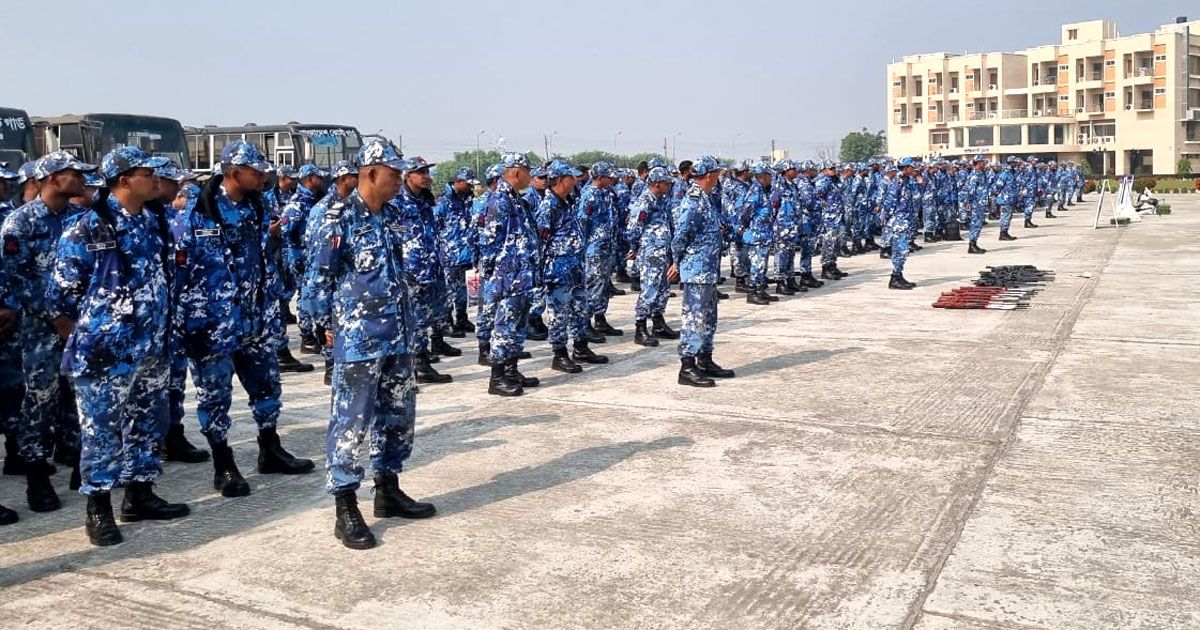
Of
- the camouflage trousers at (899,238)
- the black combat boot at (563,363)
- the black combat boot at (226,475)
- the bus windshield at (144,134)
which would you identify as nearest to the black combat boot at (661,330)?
the black combat boot at (563,363)

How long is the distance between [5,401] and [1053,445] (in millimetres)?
6171

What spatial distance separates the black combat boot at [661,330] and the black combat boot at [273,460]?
539 centimetres

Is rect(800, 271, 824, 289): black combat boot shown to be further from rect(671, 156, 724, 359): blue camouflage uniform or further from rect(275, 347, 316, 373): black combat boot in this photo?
rect(275, 347, 316, 373): black combat boot

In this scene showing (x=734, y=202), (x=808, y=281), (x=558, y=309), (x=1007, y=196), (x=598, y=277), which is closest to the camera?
(x=558, y=309)

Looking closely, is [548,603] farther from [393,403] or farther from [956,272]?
[956,272]

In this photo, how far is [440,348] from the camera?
1003cm

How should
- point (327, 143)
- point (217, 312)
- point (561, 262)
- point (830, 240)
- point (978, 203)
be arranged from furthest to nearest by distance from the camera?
point (327, 143) → point (978, 203) → point (830, 240) → point (561, 262) → point (217, 312)

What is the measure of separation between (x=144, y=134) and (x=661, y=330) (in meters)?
13.5

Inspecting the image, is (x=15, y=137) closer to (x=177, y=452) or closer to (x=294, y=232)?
(x=294, y=232)

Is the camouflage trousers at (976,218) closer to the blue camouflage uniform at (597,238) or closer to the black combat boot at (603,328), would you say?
the blue camouflage uniform at (597,238)

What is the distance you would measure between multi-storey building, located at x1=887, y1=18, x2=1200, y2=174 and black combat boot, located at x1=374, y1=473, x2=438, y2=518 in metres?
69.7

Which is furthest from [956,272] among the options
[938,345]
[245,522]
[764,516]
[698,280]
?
[245,522]

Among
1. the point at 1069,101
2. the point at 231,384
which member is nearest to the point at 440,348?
the point at 231,384

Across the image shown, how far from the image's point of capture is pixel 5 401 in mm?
5820
